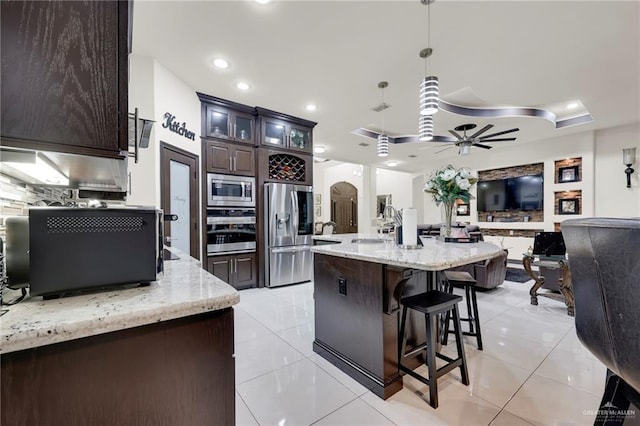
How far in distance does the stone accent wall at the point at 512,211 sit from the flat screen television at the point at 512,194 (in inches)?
4.2

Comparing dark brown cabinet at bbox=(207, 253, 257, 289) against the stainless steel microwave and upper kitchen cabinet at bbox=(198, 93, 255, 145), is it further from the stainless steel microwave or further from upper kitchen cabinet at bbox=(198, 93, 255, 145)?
upper kitchen cabinet at bbox=(198, 93, 255, 145)

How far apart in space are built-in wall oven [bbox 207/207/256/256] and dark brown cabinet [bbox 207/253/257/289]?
0.31 feet

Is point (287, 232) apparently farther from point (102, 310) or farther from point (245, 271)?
point (102, 310)

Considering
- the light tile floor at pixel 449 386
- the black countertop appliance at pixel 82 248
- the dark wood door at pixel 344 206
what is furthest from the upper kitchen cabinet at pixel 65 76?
the dark wood door at pixel 344 206

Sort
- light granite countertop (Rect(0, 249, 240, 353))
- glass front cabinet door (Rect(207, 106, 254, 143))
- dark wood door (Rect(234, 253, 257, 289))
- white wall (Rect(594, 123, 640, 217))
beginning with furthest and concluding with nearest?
white wall (Rect(594, 123, 640, 217))
dark wood door (Rect(234, 253, 257, 289))
glass front cabinet door (Rect(207, 106, 254, 143))
light granite countertop (Rect(0, 249, 240, 353))

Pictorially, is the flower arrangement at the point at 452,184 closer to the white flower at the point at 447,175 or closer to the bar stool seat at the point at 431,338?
the white flower at the point at 447,175

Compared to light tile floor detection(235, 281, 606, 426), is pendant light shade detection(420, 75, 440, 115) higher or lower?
higher

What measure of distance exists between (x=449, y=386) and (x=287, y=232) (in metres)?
3.20

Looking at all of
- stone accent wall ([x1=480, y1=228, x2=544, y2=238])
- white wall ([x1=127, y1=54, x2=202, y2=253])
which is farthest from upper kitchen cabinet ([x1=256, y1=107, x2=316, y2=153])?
stone accent wall ([x1=480, y1=228, x2=544, y2=238])

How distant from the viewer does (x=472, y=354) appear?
2295 mm

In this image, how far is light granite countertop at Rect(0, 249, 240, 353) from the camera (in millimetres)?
590

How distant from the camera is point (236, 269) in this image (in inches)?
164

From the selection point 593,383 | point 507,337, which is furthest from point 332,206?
point 593,383

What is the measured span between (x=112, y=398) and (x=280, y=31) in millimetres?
2921
